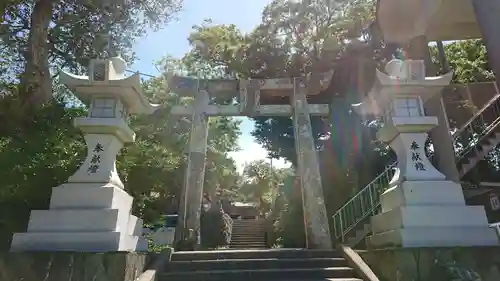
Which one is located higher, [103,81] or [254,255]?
[103,81]

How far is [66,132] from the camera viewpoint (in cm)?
769

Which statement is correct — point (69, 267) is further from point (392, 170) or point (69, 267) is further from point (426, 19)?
point (426, 19)

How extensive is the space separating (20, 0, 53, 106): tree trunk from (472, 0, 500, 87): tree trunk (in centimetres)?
950

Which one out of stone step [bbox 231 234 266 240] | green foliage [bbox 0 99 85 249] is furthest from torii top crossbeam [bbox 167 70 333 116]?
stone step [bbox 231 234 266 240]

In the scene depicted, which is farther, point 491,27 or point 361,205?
point 361,205

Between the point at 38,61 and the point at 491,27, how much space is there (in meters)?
10.4

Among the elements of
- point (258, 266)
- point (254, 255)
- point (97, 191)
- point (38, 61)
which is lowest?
point (258, 266)

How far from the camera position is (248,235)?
17406 millimetres

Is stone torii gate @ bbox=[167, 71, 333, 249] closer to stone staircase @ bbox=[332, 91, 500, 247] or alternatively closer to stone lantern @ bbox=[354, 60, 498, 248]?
stone staircase @ bbox=[332, 91, 500, 247]

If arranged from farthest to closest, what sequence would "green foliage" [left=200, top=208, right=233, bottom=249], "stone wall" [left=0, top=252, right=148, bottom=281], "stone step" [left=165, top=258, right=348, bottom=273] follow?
1. "green foliage" [left=200, top=208, right=233, bottom=249]
2. "stone step" [left=165, top=258, right=348, bottom=273]
3. "stone wall" [left=0, top=252, right=148, bottom=281]

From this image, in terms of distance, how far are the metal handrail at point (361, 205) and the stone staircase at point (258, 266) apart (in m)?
2.08

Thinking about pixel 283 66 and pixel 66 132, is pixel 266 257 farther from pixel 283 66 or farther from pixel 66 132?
pixel 283 66

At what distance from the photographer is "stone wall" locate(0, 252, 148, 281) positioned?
13.7 ft

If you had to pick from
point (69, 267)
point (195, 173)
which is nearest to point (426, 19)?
point (195, 173)
